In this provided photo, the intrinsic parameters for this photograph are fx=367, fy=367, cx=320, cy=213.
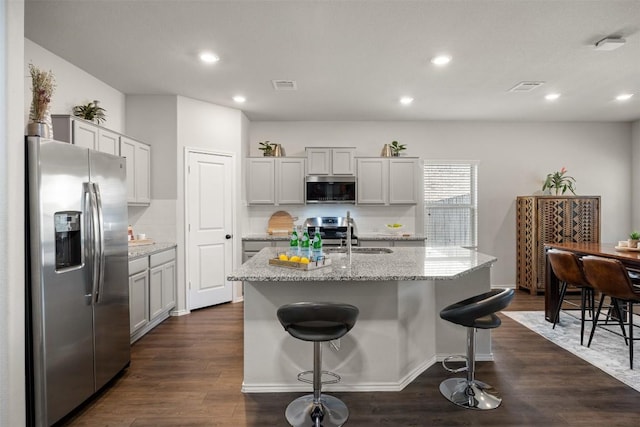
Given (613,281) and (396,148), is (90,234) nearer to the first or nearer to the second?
(613,281)

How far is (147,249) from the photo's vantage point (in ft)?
12.9

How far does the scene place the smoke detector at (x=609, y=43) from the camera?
3.05 meters

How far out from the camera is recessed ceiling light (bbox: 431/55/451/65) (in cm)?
349

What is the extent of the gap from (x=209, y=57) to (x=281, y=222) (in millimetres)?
2945

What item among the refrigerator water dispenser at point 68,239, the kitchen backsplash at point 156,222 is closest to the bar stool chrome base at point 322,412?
the refrigerator water dispenser at point 68,239

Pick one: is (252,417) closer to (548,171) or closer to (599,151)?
(548,171)

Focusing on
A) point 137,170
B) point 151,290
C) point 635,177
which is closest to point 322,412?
point 151,290

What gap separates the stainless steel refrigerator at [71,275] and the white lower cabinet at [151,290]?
74cm

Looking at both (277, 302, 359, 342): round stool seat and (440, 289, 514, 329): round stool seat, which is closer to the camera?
(277, 302, 359, 342): round stool seat

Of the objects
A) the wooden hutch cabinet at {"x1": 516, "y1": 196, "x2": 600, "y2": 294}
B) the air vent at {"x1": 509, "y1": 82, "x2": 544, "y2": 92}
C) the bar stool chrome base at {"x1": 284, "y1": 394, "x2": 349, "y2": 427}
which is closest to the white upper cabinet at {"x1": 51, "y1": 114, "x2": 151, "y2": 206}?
the bar stool chrome base at {"x1": 284, "y1": 394, "x2": 349, "y2": 427}

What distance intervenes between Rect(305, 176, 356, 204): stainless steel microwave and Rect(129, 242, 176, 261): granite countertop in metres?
2.13

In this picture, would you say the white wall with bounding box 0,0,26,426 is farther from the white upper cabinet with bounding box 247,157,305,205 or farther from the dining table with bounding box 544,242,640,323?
the dining table with bounding box 544,242,640,323

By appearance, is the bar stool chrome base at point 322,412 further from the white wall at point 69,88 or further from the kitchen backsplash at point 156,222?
the white wall at point 69,88

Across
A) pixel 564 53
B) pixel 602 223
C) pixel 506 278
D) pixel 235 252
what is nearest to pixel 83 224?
pixel 235 252
